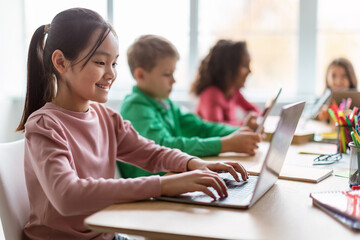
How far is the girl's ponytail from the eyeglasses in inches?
32.9

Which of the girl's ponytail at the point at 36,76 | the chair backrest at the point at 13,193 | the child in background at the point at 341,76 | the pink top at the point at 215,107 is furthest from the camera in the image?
the child in background at the point at 341,76

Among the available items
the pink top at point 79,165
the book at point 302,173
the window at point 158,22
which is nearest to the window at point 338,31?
the window at point 158,22

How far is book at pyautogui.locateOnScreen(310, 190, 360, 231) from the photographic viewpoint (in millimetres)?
761

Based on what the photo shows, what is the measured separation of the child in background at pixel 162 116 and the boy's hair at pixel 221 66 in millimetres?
744

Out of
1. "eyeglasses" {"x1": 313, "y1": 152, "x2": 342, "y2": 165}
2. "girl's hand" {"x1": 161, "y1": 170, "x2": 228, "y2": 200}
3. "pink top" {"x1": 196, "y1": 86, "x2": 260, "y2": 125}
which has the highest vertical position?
"girl's hand" {"x1": 161, "y1": 170, "x2": 228, "y2": 200}

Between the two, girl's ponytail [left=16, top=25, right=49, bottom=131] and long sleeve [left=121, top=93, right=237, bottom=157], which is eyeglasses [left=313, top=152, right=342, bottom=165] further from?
girl's ponytail [left=16, top=25, right=49, bottom=131]

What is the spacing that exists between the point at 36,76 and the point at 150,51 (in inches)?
27.4

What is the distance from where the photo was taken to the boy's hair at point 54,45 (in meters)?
1.08

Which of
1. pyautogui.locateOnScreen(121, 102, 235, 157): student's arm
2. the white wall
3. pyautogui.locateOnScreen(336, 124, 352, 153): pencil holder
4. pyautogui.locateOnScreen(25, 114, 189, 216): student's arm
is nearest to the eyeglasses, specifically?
pyautogui.locateOnScreen(336, 124, 352, 153): pencil holder

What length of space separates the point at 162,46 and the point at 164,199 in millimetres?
1006

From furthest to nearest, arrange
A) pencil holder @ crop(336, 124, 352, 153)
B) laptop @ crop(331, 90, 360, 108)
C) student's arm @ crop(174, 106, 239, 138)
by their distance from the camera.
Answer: student's arm @ crop(174, 106, 239, 138)
laptop @ crop(331, 90, 360, 108)
pencil holder @ crop(336, 124, 352, 153)

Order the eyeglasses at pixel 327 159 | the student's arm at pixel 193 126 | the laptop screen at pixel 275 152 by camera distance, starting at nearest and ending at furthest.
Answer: the laptop screen at pixel 275 152 → the eyeglasses at pixel 327 159 → the student's arm at pixel 193 126

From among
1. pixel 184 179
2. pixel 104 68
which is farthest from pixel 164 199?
pixel 104 68

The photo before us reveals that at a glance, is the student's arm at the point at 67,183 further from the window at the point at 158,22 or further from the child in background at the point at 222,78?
the window at the point at 158,22
